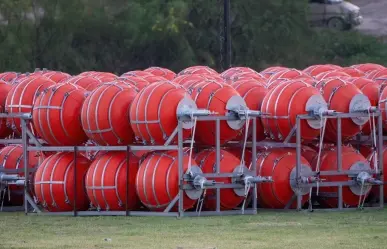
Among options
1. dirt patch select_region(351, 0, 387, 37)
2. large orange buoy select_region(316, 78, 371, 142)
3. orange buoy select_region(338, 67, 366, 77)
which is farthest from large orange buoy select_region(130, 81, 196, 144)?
dirt patch select_region(351, 0, 387, 37)

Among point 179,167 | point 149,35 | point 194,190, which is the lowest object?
point 194,190

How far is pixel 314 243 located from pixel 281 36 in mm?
31734

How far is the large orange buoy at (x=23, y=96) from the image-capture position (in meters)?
21.0

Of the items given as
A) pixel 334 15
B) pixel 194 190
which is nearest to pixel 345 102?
pixel 194 190

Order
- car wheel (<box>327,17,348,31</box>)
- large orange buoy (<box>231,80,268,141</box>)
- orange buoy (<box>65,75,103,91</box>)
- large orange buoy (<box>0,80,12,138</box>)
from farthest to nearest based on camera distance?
car wheel (<box>327,17,348,31</box>) → large orange buoy (<box>0,80,12,138</box>) → orange buoy (<box>65,75,103,91</box>) → large orange buoy (<box>231,80,268,141</box>)

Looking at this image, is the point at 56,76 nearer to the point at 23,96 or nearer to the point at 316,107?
the point at 23,96

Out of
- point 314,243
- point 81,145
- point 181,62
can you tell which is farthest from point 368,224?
point 181,62

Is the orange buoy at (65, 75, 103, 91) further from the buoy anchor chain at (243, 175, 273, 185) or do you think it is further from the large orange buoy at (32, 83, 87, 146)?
the buoy anchor chain at (243, 175, 273, 185)

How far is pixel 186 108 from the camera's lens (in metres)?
18.6

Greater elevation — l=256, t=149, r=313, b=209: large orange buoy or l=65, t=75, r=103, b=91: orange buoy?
l=65, t=75, r=103, b=91: orange buoy

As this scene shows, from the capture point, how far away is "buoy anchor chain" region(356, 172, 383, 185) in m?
19.8

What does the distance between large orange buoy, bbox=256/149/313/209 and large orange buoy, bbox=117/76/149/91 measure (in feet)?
7.63

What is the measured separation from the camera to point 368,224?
17.3 metres

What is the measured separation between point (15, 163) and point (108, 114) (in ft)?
9.50
